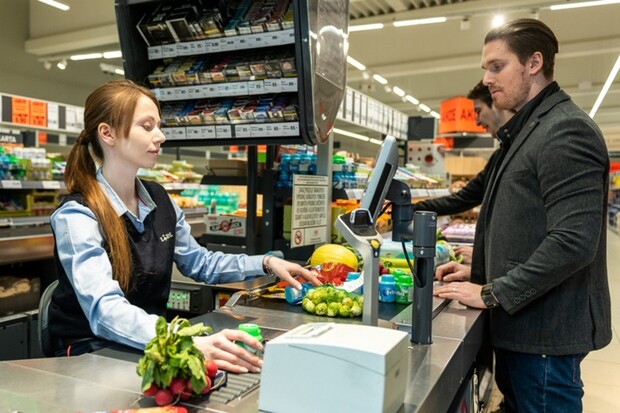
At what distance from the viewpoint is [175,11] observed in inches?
106

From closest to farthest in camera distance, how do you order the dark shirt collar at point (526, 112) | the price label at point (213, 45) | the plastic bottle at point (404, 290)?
the dark shirt collar at point (526, 112)
the plastic bottle at point (404, 290)
the price label at point (213, 45)

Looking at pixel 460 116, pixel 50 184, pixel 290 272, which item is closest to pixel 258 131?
pixel 290 272

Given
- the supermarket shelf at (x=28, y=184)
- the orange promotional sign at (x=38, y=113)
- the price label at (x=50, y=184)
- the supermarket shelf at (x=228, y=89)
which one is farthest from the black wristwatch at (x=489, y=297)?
the orange promotional sign at (x=38, y=113)

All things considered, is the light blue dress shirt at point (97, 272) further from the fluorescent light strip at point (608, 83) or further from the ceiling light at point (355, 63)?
the fluorescent light strip at point (608, 83)

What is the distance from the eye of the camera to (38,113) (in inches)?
327

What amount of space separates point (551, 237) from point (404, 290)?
0.60m

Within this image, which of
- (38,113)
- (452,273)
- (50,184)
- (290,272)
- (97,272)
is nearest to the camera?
(97,272)

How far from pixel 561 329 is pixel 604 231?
38 cm

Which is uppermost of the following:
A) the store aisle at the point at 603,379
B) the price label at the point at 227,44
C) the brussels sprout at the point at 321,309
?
the price label at the point at 227,44

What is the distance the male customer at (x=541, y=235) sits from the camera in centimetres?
171

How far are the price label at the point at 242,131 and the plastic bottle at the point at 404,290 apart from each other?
1039 mm

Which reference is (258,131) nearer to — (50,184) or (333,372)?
(333,372)

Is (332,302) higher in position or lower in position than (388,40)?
lower

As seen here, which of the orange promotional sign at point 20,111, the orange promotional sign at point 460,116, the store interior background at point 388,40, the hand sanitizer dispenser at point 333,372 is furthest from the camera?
the store interior background at point 388,40
